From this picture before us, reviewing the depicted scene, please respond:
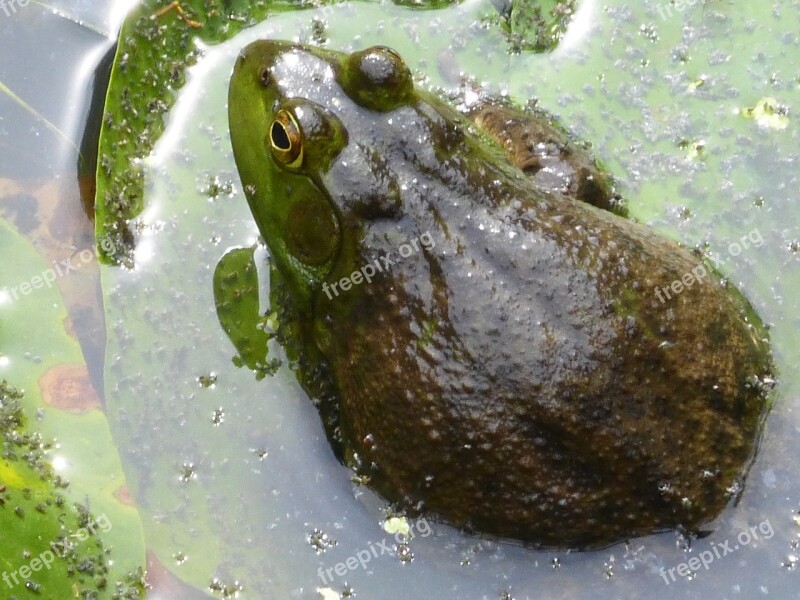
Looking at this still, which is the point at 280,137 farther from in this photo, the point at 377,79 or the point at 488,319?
the point at 488,319

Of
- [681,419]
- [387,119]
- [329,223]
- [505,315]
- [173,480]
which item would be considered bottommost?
[173,480]

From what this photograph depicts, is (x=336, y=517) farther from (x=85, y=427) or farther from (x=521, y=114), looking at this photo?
(x=521, y=114)

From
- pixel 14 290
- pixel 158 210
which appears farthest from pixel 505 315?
pixel 14 290

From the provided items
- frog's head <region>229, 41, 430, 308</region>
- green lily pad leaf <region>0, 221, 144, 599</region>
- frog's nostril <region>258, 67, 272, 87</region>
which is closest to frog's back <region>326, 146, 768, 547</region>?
frog's head <region>229, 41, 430, 308</region>

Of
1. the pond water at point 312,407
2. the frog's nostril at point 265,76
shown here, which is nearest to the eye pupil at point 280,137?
the frog's nostril at point 265,76

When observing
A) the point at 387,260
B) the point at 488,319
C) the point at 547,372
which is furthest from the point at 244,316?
the point at 547,372

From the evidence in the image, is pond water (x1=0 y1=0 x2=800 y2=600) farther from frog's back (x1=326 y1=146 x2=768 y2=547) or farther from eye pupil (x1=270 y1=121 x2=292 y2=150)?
eye pupil (x1=270 y1=121 x2=292 y2=150)
